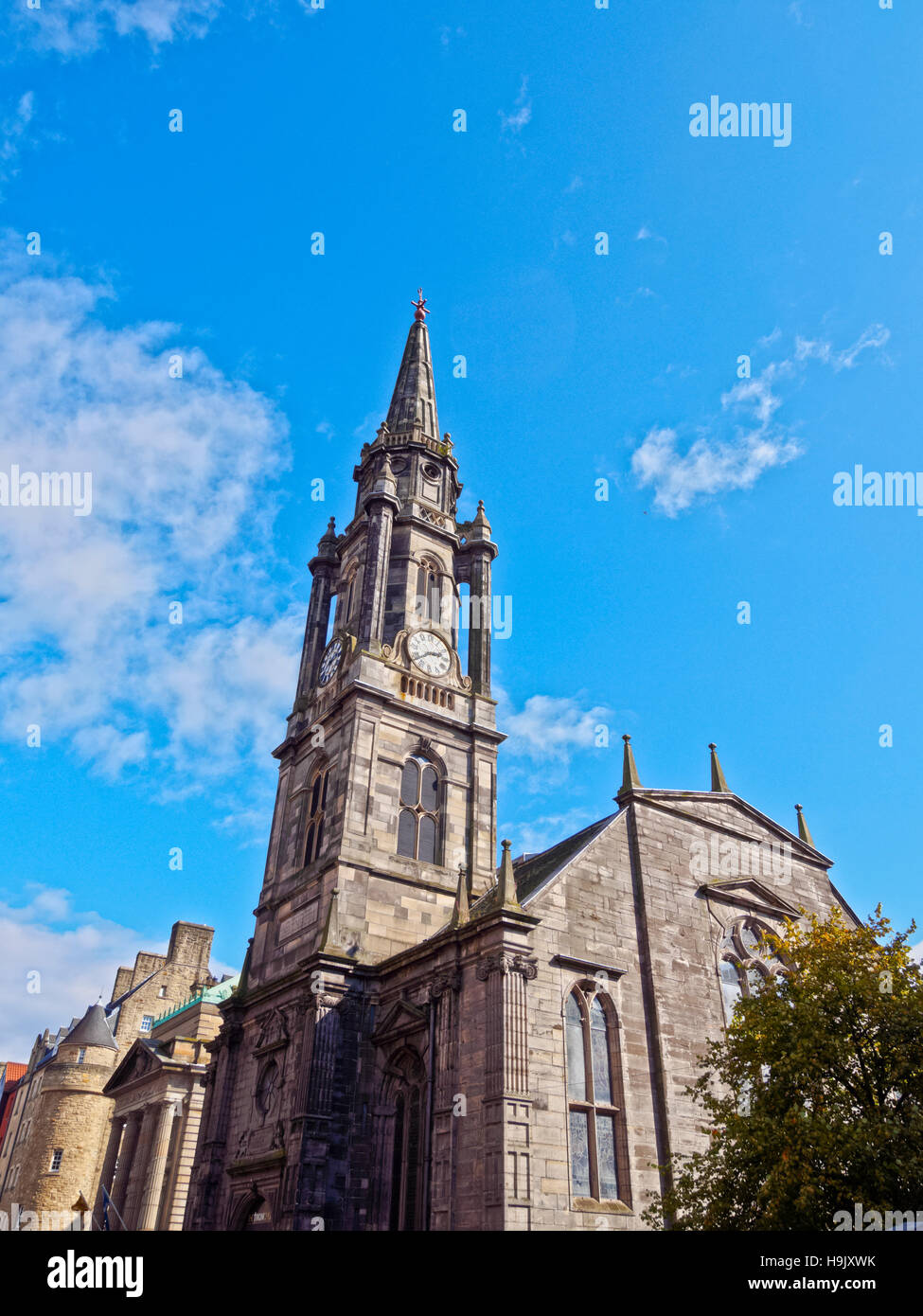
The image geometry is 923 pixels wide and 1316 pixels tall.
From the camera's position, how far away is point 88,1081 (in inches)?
2078

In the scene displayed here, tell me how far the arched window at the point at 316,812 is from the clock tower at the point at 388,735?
0.27ft

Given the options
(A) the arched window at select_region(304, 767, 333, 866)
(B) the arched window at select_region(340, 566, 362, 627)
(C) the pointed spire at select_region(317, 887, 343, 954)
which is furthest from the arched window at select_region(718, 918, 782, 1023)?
(B) the arched window at select_region(340, 566, 362, 627)

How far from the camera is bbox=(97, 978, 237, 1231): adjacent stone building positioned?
136 ft

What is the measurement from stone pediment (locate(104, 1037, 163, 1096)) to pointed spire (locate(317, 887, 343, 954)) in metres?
21.9

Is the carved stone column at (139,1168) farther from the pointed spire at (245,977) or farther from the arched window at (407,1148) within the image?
the arched window at (407,1148)

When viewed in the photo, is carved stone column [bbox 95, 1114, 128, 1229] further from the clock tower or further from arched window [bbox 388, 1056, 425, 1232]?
arched window [bbox 388, 1056, 425, 1232]

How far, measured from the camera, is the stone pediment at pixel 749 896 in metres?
27.7

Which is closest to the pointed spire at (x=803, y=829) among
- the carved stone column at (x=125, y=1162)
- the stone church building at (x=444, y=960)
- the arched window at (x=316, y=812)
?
the stone church building at (x=444, y=960)

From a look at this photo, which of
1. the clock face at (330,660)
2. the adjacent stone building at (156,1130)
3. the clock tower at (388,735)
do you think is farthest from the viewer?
the adjacent stone building at (156,1130)

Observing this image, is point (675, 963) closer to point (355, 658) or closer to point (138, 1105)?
point (355, 658)

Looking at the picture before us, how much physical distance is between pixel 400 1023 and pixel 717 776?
13.3 m

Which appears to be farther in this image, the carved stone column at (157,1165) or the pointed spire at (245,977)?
the carved stone column at (157,1165)
